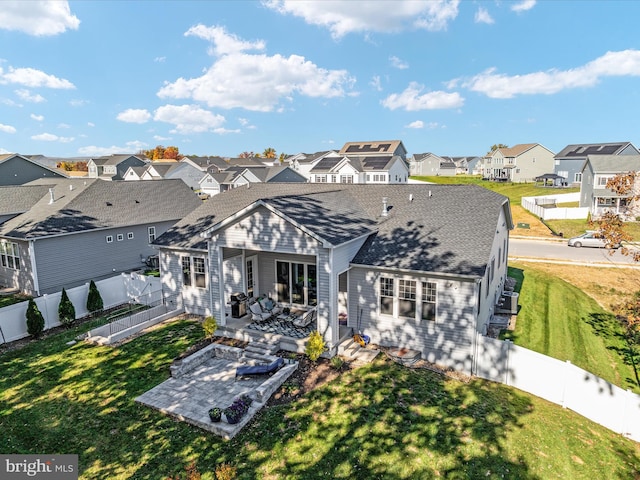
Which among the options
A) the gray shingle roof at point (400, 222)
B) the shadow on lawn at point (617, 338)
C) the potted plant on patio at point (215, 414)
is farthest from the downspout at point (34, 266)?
the shadow on lawn at point (617, 338)

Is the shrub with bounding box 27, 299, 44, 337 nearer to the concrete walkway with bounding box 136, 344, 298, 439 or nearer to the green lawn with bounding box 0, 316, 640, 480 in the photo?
the green lawn with bounding box 0, 316, 640, 480

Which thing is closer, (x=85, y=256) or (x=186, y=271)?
(x=186, y=271)

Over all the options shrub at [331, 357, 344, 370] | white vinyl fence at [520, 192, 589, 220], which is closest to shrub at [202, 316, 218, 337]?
shrub at [331, 357, 344, 370]

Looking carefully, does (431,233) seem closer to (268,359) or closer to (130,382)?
(268,359)

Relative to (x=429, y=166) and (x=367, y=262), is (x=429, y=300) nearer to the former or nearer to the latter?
(x=367, y=262)

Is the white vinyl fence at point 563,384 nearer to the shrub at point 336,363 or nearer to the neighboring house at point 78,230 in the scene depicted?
the shrub at point 336,363

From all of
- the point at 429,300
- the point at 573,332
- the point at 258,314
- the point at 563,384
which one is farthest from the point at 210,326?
the point at 573,332
